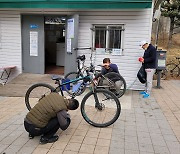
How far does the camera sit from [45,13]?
26.0 ft

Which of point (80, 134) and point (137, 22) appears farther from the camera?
point (137, 22)

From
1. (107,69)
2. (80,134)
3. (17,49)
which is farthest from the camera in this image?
(17,49)

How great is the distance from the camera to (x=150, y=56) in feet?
22.9

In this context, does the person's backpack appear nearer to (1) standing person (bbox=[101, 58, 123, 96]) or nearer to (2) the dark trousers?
(1) standing person (bbox=[101, 58, 123, 96])

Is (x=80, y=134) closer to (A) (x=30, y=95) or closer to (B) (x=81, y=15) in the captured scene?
(A) (x=30, y=95)

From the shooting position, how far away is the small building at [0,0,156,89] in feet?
23.9

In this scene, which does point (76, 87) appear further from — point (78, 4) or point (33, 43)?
point (33, 43)

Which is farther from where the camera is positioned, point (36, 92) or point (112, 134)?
point (36, 92)

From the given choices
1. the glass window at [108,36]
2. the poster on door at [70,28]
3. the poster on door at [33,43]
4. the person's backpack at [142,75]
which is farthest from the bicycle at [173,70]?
the poster on door at [33,43]

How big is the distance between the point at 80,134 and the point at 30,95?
1802mm

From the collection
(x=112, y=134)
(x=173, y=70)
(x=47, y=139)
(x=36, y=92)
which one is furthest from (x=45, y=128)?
(x=173, y=70)

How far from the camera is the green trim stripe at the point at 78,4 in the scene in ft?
22.5

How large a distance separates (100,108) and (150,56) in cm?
310

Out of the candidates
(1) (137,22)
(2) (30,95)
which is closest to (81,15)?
(1) (137,22)
